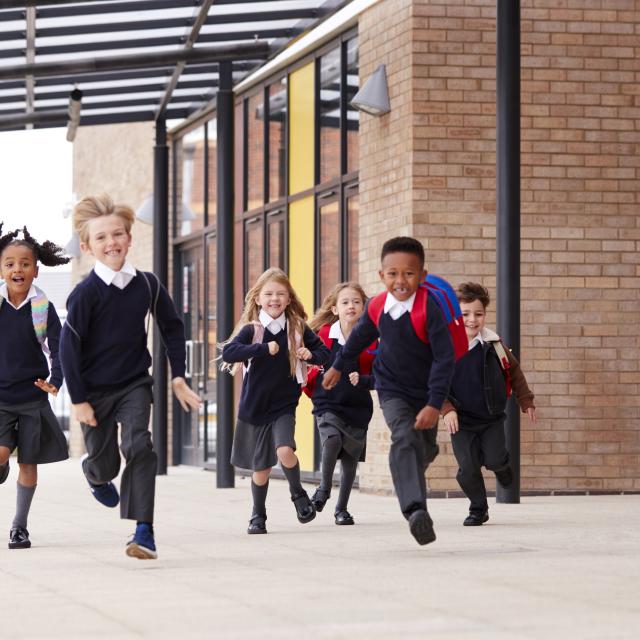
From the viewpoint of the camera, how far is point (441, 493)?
487 inches

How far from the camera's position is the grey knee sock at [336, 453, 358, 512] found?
9.81 m

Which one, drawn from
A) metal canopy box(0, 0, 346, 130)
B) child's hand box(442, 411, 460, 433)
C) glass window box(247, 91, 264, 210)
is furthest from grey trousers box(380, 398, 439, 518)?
glass window box(247, 91, 264, 210)

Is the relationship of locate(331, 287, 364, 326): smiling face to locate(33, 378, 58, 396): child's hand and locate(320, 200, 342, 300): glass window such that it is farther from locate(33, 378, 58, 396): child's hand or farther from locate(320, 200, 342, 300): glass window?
locate(320, 200, 342, 300): glass window

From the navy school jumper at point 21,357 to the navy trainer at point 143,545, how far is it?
4.77 ft

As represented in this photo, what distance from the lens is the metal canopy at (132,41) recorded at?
13305 millimetres

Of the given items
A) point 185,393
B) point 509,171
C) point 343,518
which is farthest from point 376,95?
point 185,393

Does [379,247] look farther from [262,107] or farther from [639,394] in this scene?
[262,107]

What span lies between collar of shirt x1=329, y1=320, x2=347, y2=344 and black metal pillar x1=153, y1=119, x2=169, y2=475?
7446 mm

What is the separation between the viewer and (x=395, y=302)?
773cm

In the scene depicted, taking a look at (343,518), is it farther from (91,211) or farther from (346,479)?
(91,211)

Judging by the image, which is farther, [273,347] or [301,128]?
[301,128]

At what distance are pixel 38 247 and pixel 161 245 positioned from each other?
8.92 metres

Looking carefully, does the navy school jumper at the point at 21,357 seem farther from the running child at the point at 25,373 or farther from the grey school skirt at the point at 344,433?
the grey school skirt at the point at 344,433

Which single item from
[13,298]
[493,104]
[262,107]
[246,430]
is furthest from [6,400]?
[262,107]
